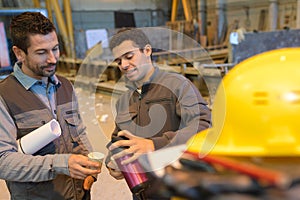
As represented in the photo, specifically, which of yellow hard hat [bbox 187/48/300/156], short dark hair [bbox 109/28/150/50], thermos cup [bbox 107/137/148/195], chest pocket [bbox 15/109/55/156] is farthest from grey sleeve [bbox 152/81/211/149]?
chest pocket [bbox 15/109/55/156]

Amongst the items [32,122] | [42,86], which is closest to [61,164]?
[32,122]

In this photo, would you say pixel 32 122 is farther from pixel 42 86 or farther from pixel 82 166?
pixel 82 166

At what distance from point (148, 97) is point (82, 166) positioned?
0.38 meters

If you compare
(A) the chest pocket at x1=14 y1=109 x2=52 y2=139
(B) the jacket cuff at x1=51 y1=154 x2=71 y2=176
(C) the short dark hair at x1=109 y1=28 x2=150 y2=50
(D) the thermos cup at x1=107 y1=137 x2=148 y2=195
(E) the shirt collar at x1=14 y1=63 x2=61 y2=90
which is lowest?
(B) the jacket cuff at x1=51 y1=154 x2=71 y2=176

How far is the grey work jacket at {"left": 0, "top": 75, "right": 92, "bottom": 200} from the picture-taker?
1083mm

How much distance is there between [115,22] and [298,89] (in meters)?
10.3

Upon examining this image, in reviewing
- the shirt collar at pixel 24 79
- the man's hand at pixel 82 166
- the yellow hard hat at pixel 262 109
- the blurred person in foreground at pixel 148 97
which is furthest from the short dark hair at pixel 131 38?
the yellow hard hat at pixel 262 109

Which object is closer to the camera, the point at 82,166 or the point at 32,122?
the point at 82,166

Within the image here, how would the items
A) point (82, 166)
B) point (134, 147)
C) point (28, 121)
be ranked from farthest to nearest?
point (28, 121) → point (82, 166) → point (134, 147)

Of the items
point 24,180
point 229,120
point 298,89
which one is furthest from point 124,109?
point 298,89

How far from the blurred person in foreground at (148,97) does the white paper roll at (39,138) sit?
23 cm

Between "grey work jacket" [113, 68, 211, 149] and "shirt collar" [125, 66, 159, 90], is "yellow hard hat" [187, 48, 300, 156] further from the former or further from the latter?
"shirt collar" [125, 66, 159, 90]

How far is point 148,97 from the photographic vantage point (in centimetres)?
119

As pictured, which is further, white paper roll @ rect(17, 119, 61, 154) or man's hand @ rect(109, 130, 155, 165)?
white paper roll @ rect(17, 119, 61, 154)
